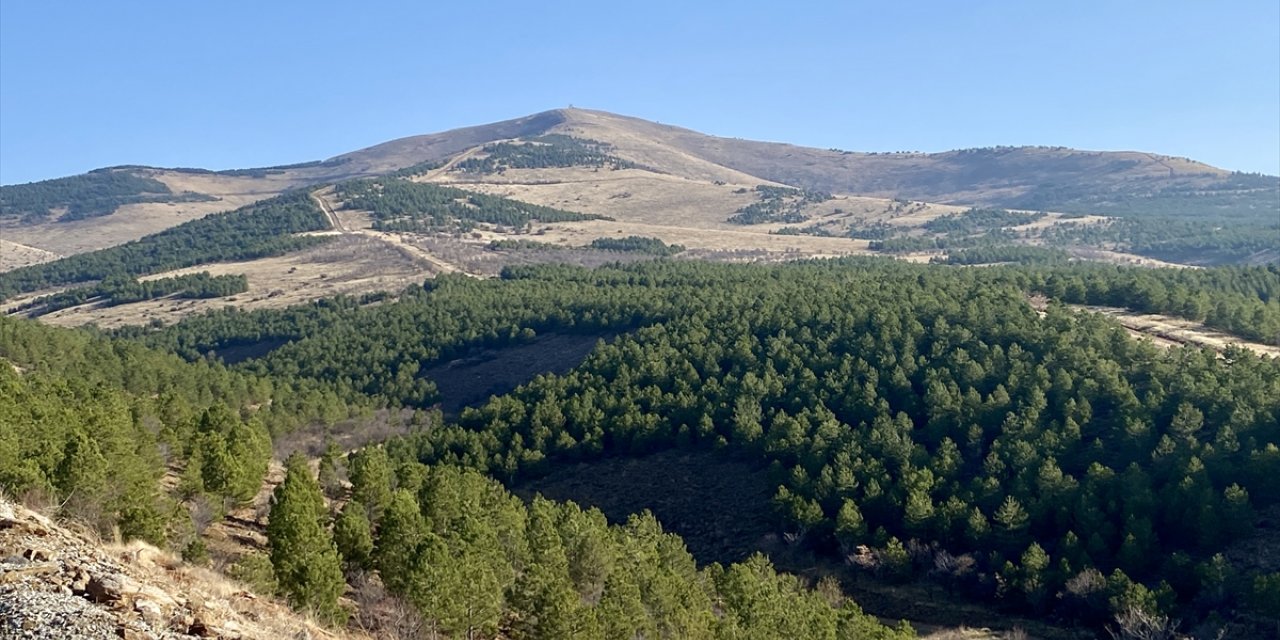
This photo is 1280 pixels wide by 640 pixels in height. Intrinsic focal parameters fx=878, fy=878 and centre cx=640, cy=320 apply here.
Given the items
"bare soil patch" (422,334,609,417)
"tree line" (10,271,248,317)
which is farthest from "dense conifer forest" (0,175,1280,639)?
"tree line" (10,271,248,317)

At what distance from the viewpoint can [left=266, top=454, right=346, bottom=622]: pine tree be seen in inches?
1246

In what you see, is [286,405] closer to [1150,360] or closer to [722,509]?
[722,509]

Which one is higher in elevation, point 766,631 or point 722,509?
point 766,631

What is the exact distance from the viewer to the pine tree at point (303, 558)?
31.7 metres

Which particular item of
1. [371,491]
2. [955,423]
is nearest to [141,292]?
[371,491]

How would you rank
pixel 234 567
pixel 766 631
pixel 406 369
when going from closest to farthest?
pixel 234 567 < pixel 766 631 < pixel 406 369

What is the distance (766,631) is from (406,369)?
87447 mm

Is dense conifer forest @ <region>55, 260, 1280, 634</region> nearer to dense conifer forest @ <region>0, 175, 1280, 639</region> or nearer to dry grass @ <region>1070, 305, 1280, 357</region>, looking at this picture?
dense conifer forest @ <region>0, 175, 1280, 639</region>

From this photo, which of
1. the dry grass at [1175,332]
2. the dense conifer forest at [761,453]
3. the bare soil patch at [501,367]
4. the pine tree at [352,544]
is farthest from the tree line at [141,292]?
the dry grass at [1175,332]

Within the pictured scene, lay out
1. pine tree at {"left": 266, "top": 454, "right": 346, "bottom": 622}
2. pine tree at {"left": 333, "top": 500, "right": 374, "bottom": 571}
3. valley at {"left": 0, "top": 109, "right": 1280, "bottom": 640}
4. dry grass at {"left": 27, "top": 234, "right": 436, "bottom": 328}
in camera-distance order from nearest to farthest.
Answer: pine tree at {"left": 266, "top": 454, "right": 346, "bottom": 622} < valley at {"left": 0, "top": 109, "right": 1280, "bottom": 640} < pine tree at {"left": 333, "top": 500, "right": 374, "bottom": 571} < dry grass at {"left": 27, "top": 234, "right": 436, "bottom": 328}

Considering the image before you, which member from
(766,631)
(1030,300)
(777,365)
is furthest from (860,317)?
(766,631)

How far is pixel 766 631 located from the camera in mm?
41594

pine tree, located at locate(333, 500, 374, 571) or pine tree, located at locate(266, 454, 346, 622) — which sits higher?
pine tree, located at locate(266, 454, 346, 622)

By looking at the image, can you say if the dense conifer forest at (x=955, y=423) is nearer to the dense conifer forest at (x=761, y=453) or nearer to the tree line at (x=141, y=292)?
the dense conifer forest at (x=761, y=453)
